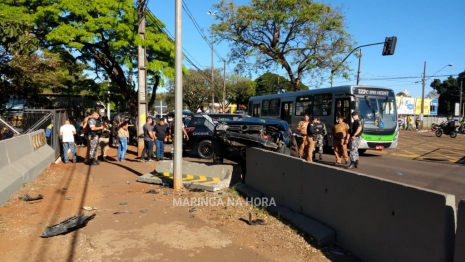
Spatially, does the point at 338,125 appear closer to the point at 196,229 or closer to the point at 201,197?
the point at 201,197

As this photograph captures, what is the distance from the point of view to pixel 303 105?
19516 mm

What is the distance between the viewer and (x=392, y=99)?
16.3 m

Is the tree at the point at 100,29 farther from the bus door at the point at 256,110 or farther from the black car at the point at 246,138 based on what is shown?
the bus door at the point at 256,110

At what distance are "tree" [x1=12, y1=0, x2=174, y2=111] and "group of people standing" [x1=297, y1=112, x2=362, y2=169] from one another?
684 cm

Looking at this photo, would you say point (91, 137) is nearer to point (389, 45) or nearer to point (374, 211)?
point (374, 211)

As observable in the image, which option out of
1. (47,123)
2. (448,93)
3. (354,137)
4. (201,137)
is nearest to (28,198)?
(47,123)

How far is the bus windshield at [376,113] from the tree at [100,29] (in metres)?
8.38

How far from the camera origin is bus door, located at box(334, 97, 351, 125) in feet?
51.8

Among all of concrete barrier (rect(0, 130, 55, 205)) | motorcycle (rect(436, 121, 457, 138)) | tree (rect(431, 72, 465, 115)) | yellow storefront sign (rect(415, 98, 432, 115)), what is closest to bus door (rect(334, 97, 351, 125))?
concrete barrier (rect(0, 130, 55, 205))

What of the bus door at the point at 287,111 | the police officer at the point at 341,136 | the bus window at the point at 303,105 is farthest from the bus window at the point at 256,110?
the police officer at the point at 341,136

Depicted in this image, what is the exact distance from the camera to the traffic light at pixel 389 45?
22.1 metres

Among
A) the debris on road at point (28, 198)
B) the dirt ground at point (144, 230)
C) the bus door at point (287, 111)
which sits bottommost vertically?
the dirt ground at point (144, 230)

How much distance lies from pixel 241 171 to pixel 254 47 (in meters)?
18.9

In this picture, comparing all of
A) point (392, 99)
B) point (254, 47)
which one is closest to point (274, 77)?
point (254, 47)
